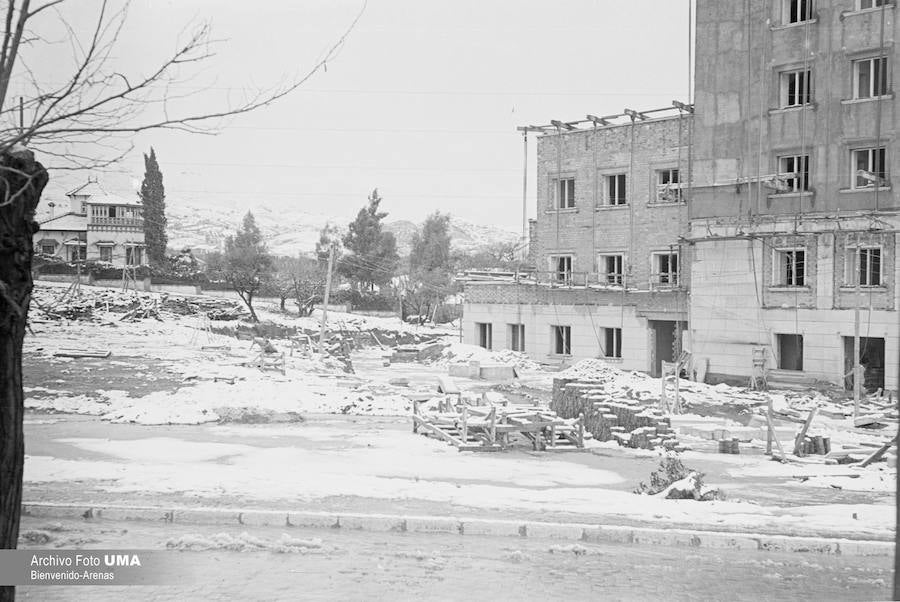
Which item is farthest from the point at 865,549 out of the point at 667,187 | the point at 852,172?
the point at 667,187

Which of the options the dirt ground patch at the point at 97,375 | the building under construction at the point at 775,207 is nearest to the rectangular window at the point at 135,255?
the dirt ground patch at the point at 97,375

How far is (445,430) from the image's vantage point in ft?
69.8

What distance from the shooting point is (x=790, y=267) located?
3164cm

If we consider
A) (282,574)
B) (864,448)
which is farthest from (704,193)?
(282,574)

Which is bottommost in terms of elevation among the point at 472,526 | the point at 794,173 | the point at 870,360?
the point at 472,526

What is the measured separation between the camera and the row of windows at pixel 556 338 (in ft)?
130

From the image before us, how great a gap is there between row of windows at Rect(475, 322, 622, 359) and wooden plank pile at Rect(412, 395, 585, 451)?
18.6 meters

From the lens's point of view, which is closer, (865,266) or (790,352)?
(865,266)

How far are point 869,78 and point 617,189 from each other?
42.8ft

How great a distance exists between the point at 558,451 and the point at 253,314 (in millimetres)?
44780

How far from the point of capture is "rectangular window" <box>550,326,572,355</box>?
4141 cm

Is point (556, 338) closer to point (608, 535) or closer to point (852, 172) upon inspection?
point (852, 172)

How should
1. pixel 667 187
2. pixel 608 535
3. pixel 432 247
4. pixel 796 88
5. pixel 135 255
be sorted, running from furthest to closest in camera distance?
pixel 432 247 → pixel 135 255 → pixel 667 187 → pixel 796 88 → pixel 608 535

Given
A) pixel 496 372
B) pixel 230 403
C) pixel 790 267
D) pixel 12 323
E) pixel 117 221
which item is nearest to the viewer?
pixel 12 323
